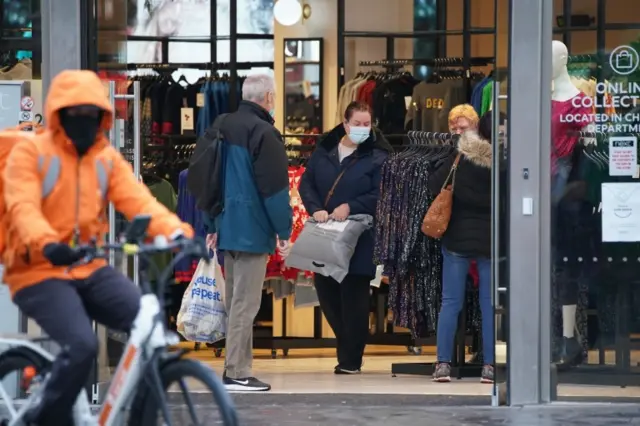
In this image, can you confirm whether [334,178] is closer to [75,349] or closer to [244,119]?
[244,119]

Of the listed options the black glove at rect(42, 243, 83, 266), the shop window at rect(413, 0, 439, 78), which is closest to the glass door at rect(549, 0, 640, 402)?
the black glove at rect(42, 243, 83, 266)

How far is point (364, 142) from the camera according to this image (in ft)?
35.3

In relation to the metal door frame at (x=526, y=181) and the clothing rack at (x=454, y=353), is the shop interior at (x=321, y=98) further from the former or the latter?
the metal door frame at (x=526, y=181)

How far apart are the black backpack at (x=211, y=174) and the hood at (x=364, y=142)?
1537 millimetres

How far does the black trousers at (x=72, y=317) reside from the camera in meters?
5.69

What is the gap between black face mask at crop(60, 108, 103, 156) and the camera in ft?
19.5

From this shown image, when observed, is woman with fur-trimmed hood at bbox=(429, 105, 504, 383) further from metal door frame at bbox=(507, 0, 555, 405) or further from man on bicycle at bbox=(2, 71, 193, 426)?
man on bicycle at bbox=(2, 71, 193, 426)

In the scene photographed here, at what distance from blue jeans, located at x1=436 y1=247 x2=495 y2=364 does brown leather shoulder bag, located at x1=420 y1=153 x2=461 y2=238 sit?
0.19 metres

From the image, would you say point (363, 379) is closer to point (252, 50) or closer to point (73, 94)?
point (252, 50)

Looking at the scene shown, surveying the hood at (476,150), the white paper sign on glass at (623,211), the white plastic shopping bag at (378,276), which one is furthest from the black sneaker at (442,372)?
the white paper sign on glass at (623,211)

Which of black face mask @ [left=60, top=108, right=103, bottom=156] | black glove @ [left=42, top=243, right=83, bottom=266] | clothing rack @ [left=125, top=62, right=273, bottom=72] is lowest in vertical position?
black glove @ [left=42, top=243, right=83, bottom=266]

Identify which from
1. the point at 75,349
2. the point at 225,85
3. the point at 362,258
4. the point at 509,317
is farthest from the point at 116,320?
the point at 225,85

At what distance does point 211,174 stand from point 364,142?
163cm

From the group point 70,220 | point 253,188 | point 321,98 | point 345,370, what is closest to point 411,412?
point 253,188
